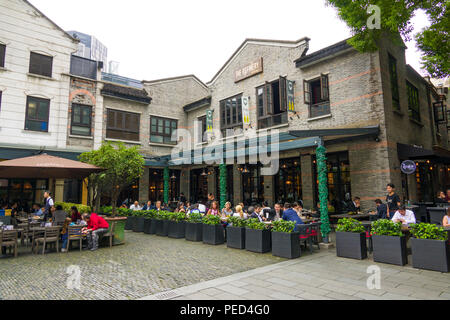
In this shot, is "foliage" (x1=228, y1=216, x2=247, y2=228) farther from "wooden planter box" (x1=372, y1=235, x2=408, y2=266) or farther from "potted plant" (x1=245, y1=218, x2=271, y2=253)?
"wooden planter box" (x1=372, y1=235, x2=408, y2=266)

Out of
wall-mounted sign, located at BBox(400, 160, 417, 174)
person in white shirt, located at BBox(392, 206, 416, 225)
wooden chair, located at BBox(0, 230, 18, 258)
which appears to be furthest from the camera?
wall-mounted sign, located at BBox(400, 160, 417, 174)

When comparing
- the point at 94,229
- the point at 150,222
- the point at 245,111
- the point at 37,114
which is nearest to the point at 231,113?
the point at 245,111

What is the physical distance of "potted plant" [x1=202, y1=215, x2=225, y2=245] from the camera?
8391 mm

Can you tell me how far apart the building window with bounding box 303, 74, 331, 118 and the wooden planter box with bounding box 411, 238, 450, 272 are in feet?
24.0

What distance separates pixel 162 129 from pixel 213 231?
12039 millimetres

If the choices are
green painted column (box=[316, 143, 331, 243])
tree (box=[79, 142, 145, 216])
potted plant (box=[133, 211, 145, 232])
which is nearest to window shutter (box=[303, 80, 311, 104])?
green painted column (box=[316, 143, 331, 243])

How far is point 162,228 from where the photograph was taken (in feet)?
33.9

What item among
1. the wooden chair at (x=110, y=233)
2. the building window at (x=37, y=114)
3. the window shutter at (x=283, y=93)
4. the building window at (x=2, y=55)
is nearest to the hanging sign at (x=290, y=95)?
the window shutter at (x=283, y=93)

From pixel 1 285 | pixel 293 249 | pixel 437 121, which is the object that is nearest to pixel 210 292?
pixel 293 249

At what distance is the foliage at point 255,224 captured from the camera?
717 centimetres

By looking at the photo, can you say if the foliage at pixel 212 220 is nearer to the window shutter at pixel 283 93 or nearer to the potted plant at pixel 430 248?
the potted plant at pixel 430 248

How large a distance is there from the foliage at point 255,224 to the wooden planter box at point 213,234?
1376 mm

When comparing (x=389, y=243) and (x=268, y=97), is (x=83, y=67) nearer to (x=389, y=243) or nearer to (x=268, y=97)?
(x=268, y=97)

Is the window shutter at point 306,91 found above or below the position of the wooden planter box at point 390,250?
above
